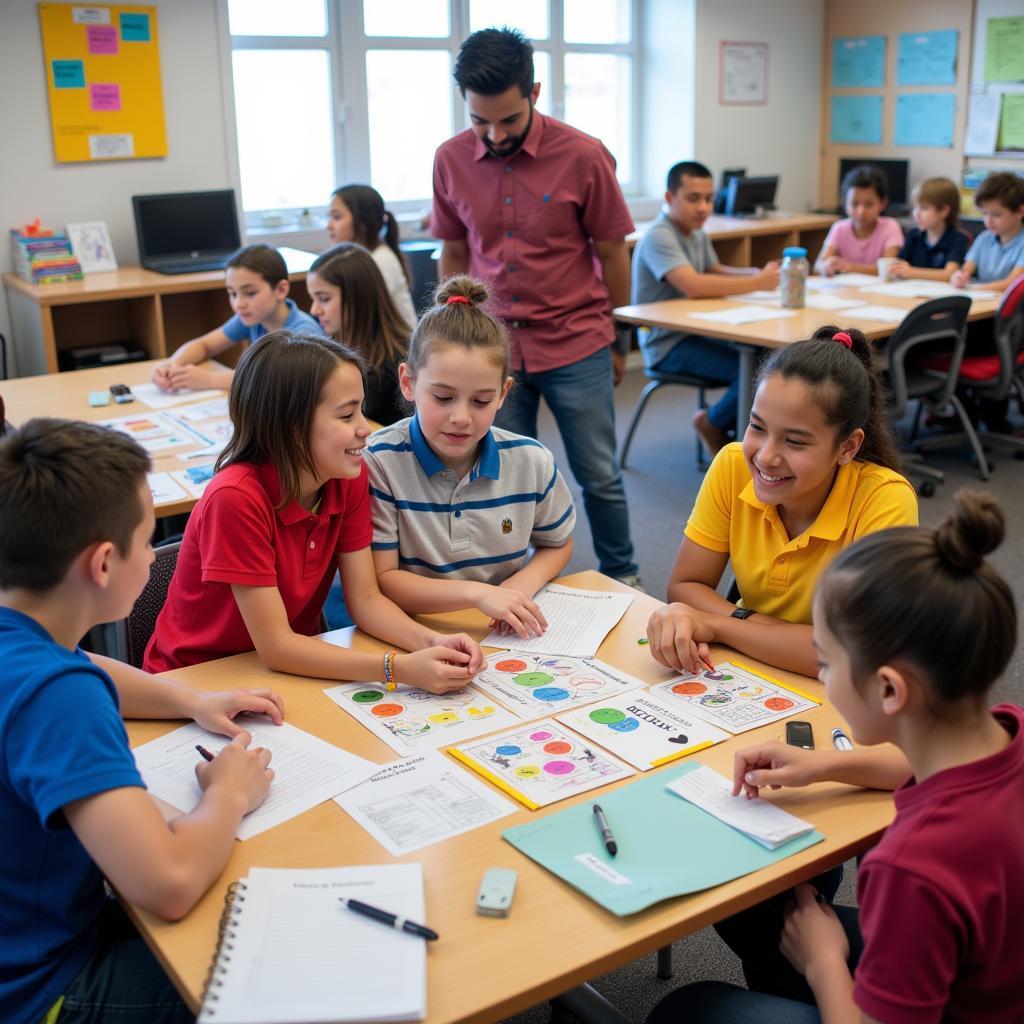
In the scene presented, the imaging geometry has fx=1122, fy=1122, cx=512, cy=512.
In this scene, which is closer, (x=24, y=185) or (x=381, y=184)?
(x=24, y=185)

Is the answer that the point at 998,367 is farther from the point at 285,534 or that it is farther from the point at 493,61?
the point at 285,534

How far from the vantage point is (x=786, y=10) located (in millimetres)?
7090

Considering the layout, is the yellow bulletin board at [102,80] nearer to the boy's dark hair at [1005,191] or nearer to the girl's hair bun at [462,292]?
the girl's hair bun at [462,292]

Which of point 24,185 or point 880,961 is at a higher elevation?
point 24,185

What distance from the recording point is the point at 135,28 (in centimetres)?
495

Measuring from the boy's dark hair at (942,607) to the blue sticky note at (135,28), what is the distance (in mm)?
4860

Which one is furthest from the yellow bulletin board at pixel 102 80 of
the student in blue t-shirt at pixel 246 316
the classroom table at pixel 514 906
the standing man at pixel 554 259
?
the classroom table at pixel 514 906

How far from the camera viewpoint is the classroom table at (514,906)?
1.03 m

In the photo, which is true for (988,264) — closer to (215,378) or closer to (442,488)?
(215,378)

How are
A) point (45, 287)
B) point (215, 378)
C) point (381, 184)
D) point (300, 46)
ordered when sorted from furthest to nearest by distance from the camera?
point (381, 184)
point (300, 46)
point (45, 287)
point (215, 378)

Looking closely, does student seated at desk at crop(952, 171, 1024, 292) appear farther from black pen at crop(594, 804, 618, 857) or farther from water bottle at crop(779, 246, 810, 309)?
black pen at crop(594, 804, 618, 857)

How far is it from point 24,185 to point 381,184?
1.90 m

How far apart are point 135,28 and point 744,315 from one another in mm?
2978

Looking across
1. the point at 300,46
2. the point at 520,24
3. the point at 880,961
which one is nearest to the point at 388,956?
the point at 880,961
